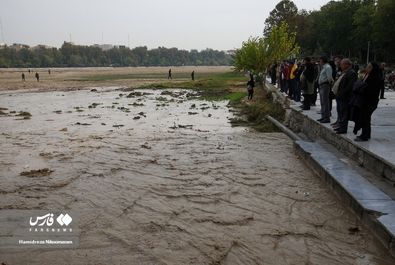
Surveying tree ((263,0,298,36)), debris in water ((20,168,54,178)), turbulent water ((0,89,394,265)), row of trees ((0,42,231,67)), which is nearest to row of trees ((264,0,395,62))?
tree ((263,0,298,36))

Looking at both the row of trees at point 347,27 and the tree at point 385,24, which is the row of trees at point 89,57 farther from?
the tree at point 385,24

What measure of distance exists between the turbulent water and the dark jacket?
5.99 feet

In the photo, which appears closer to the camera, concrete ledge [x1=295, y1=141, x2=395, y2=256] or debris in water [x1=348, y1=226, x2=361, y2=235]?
concrete ledge [x1=295, y1=141, x2=395, y2=256]

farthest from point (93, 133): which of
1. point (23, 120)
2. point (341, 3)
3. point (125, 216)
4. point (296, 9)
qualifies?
point (296, 9)

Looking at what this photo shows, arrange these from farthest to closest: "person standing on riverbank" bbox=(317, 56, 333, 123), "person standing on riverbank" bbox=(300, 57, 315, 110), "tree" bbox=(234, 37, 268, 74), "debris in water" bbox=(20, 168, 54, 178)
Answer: "tree" bbox=(234, 37, 268, 74) < "person standing on riverbank" bbox=(300, 57, 315, 110) < "person standing on riverbank" bbox=(317, 56, 333, 123) < "debris in water" bbox=(20, 168, 54, 178)

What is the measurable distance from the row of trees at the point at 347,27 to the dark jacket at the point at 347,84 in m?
33.1

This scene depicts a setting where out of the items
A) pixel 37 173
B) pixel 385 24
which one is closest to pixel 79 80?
pixel 385 24

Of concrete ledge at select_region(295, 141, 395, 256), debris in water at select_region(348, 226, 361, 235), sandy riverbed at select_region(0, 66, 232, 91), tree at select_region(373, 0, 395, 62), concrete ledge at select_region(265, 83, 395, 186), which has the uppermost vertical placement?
tree at select_region(373, 0, 395, 62)

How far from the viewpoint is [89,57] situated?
155625 millimetres

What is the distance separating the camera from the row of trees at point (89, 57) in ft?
448

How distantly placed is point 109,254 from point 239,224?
79.7 inches

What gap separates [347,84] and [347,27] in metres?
49.5

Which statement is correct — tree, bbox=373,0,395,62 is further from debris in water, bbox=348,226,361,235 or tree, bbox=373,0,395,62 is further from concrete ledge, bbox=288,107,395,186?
debris in water, bbox=348,226,361,235

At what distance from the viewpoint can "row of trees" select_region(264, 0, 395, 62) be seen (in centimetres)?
3841
